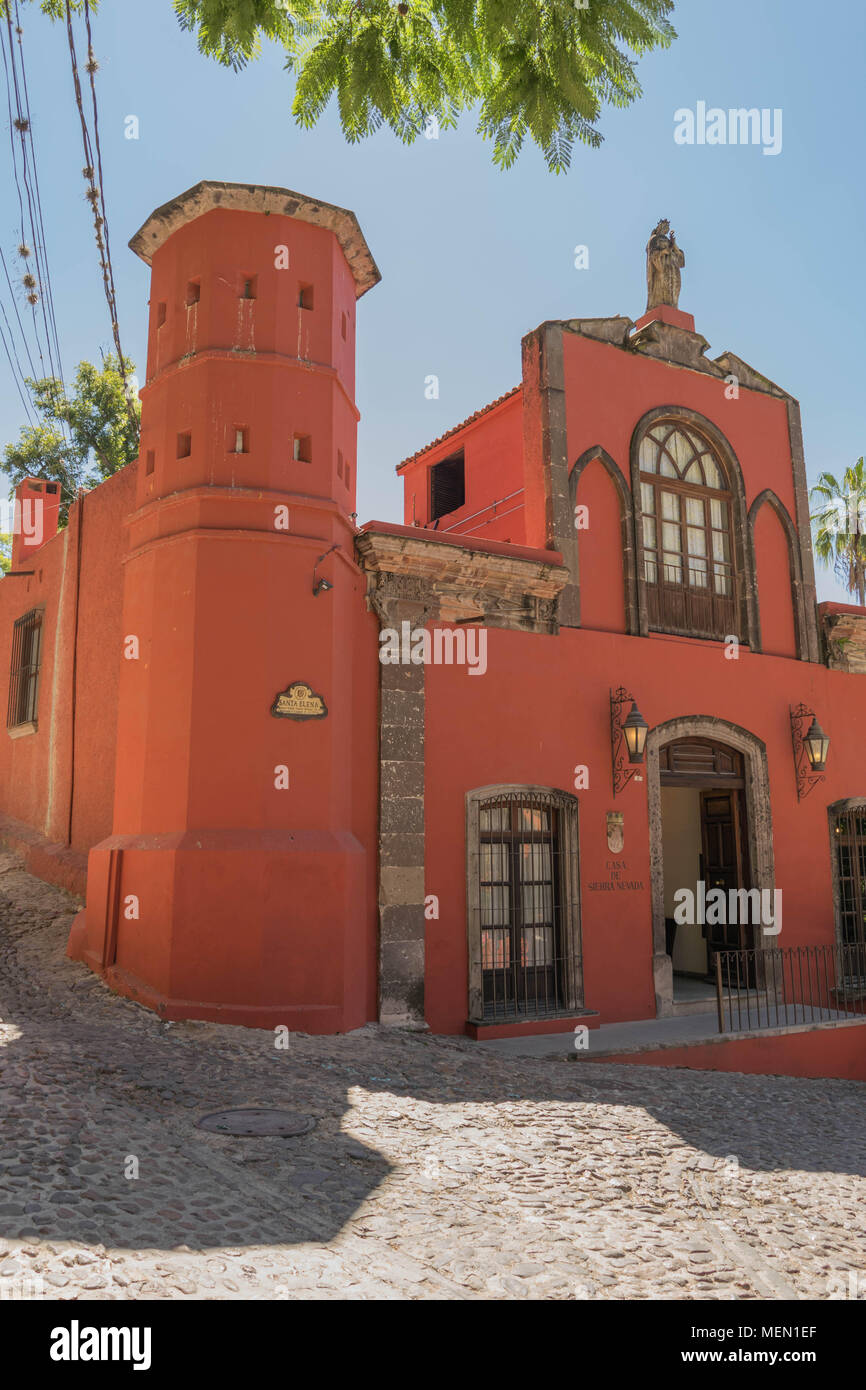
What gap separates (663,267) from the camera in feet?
41.5

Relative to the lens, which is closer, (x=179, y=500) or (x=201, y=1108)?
(x=201, y=1108)

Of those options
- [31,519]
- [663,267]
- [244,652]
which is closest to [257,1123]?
[244,652]

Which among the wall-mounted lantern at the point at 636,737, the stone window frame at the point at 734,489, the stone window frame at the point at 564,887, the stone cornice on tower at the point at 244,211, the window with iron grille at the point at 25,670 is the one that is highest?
the stone cornice on tower at the point at 244,211

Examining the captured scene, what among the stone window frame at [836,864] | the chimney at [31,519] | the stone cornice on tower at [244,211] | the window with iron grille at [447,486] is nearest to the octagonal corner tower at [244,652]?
the stone cornice on tower at [244,211]

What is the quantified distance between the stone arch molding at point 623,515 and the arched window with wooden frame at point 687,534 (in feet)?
0.85

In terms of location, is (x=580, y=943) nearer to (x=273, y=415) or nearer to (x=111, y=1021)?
(x=111, y=1021)

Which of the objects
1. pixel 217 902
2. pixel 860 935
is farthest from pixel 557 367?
pixel 860 935

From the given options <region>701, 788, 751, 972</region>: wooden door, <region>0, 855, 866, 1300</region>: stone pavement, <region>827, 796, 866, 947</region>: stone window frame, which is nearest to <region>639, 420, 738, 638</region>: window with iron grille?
<region>701, 788, 751, 972</region>: wooden door

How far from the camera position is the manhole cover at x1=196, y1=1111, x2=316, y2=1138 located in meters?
5.05

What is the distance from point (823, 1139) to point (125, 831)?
19.6 ft

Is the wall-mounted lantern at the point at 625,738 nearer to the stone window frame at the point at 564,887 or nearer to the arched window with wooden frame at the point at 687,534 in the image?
the stone window frame at the point at 564,887

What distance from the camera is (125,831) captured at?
8.32 m

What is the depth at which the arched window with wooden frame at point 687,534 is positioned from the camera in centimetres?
1147

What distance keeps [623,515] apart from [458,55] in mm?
7630
